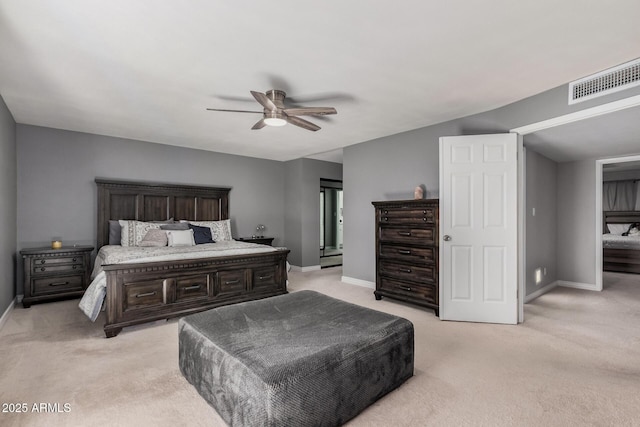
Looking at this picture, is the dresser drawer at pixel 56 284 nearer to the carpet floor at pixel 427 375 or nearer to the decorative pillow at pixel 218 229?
the carpet floor at pixel 427 375

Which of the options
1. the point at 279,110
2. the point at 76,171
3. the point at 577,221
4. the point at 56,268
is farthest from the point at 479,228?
the point at 76,171

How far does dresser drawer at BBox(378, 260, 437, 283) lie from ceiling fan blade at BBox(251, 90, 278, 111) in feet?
8.19

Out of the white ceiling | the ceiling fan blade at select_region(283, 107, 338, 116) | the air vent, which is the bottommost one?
the ceiling fan blade at select_region(283, 107, 338, 116)

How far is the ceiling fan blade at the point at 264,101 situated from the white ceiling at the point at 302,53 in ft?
0.62

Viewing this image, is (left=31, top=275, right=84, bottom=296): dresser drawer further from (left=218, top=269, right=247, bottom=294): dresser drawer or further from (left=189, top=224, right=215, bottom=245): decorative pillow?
(left=218, top=269, right=247, bottom=294): dresser drawer

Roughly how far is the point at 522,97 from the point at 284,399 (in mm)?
3663

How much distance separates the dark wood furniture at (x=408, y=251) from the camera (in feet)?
12.4

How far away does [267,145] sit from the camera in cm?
559

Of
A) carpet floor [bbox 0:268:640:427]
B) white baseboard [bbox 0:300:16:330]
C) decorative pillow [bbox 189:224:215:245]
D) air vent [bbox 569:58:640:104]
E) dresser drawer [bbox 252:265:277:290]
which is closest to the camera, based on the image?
carpet floor [bbox 0:268:640:427]

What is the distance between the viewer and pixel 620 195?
7.63m

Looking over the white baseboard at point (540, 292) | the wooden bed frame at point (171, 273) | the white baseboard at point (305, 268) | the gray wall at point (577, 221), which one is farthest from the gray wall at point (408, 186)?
the wooden bed frame at point (171, 273)

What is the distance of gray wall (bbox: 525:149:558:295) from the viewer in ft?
14.6

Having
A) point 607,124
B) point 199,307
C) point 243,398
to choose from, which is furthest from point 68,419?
point 607,124

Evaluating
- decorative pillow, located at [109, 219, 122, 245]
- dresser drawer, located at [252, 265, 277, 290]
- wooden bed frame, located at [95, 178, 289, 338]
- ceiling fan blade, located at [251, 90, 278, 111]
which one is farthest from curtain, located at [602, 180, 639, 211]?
decorative pillow, located at [109, 219, 122, 245]
